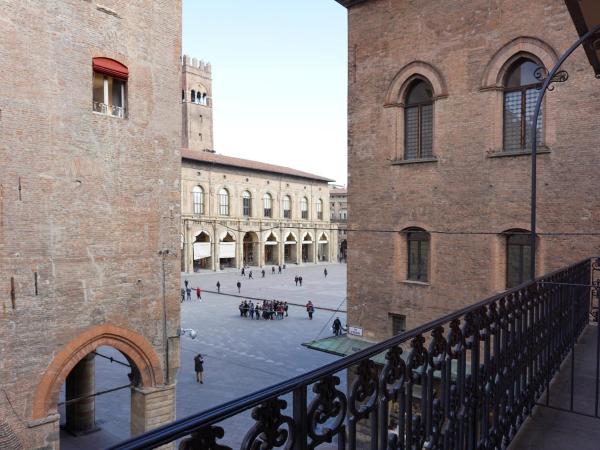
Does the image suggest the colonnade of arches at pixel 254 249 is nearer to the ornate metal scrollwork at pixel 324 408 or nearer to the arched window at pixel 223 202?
the arched window at pixel 223 202

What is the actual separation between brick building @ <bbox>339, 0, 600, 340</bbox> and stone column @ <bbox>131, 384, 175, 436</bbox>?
6008 mm

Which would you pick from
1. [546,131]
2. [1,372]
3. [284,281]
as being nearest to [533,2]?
[546,131]

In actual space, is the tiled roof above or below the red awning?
above

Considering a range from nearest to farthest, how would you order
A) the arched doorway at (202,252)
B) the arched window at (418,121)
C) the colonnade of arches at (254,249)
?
the arched window at (418,121) < the arched doorway at (202,252) < the colonnade of arches at (254,249)

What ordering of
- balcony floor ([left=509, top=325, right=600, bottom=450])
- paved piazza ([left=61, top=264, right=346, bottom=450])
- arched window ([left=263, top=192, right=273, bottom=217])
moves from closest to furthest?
balcony floor ([left=509, top=325, right=600, bottom=450])
paved piazza ([left=61, top=264, right=346, bottom=450])
arched window ([left=263, top=192, right=273, bottom=217])

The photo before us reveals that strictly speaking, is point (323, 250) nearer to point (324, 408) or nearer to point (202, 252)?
point (202, 252)

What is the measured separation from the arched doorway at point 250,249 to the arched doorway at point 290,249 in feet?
16.1

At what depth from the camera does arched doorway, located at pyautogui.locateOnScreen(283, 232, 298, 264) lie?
6169cm

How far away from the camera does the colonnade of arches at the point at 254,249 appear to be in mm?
50000

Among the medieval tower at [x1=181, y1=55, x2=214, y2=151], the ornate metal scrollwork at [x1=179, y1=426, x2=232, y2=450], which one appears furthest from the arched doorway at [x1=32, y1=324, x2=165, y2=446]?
the medieval tower at [x1=181, y1=55, x2=214, y2=151]

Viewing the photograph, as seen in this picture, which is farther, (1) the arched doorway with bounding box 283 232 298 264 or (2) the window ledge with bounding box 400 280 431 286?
(1) the arched doorway with bounding box 283 232 298 264

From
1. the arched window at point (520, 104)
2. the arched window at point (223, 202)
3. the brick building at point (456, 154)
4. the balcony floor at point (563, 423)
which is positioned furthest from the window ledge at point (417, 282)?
the arched window at point (223, 202)

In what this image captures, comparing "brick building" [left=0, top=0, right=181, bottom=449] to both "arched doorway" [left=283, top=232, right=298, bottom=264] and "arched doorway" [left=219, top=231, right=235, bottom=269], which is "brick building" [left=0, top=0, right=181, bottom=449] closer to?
"arched doorway" [left=219, top=231, right=235, bottom=269]

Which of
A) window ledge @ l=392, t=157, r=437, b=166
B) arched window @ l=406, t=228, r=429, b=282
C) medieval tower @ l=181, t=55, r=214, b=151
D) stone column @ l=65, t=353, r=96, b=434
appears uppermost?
medieval tower @ l=181, t=55, r=214, b=151
